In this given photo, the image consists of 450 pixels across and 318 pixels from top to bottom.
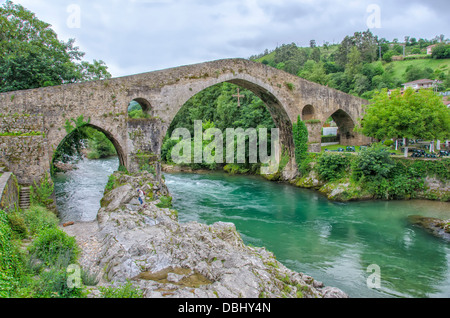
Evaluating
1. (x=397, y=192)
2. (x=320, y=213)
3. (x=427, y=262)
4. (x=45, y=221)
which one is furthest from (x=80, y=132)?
(x=397, y=192)

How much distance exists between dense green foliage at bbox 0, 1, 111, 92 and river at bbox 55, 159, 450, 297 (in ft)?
19.2

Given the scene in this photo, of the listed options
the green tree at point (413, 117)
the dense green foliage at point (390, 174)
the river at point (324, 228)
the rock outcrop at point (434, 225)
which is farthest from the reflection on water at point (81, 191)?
the green tree at point (413, 117)

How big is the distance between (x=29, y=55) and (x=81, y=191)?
7.25 metres

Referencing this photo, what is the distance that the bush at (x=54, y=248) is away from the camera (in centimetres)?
635

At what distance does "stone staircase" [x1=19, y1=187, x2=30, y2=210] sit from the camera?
9953 mm

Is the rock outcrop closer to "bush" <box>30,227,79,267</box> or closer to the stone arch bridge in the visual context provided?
the stone arch bridge

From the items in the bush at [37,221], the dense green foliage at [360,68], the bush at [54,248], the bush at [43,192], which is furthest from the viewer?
the dense green foliage at [360,68]

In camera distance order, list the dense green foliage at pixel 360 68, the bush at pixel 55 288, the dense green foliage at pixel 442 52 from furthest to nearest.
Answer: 1. the dense green foliage at pixel 442 52
2. the dense green foliage at pixel 360 68
3. the bush at pixel 55 288

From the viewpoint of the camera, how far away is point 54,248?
6.79 metres

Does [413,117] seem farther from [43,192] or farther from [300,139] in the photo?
[43,192]

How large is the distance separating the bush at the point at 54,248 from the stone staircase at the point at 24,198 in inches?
143

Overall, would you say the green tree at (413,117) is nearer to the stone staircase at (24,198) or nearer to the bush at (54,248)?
the bush at (54,248)

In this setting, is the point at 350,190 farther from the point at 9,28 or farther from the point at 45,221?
the point at 9,28
